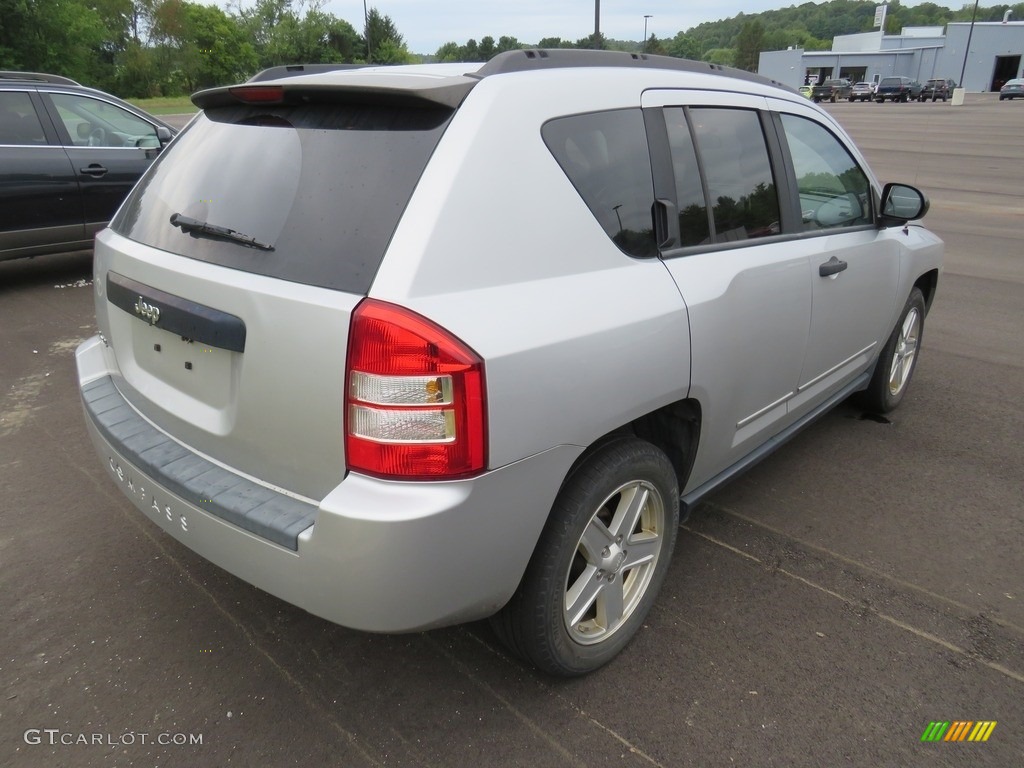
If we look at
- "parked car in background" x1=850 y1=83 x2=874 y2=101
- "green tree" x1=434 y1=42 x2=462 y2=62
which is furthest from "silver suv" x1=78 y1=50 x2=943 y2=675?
"parked car in background" x1=850 y1=83 x2=874 y2=101

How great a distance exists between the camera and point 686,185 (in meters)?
2.63

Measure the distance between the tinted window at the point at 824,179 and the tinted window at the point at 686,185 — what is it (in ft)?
2.70

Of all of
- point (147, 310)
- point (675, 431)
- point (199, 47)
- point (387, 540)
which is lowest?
point (675, 431)

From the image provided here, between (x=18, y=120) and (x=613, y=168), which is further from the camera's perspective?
(x=18, y=120)

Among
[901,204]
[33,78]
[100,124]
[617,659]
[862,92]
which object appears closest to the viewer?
[617,659]

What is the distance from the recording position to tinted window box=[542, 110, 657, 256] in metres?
2.20

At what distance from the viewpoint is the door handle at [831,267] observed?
3.20 metres

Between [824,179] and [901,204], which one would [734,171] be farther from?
[901,204]

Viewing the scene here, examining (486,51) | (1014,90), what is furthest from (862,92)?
(486,51)

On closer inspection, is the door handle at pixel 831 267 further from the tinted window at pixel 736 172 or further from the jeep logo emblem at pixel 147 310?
the jeep logo emblem at pixel 147 310

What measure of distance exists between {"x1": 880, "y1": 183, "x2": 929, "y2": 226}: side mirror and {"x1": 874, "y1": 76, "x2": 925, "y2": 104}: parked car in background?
6724 cm

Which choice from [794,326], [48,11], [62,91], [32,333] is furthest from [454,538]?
[48,11]

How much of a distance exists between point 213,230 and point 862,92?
7176 cm

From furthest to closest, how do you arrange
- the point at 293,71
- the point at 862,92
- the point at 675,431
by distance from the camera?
the point at 862,92 < the point at 293,71 < the point at 675,431
